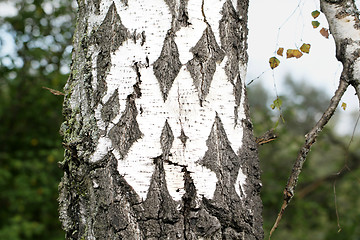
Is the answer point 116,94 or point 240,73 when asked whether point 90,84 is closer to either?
point 116,94

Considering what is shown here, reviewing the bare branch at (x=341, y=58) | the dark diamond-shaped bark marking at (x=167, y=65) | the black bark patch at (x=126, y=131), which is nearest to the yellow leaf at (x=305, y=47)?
the bare branch at (x=341, y=58)

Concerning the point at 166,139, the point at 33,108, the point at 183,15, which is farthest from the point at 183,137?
the point at 33,108

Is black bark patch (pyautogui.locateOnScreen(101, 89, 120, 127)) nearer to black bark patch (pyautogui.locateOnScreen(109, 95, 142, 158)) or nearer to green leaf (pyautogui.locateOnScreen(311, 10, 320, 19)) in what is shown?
black bark patch (pyautogui.locateOnScreen(109, 95, 142, 158))

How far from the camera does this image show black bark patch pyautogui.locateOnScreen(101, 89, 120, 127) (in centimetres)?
91

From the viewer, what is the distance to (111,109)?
919 mm

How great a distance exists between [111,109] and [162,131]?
15 cm

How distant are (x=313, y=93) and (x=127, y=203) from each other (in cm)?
2376

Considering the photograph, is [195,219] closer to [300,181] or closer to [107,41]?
[107,41]

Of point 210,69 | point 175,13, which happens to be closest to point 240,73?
point 210,69

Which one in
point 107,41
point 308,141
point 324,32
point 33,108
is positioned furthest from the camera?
point 33,108

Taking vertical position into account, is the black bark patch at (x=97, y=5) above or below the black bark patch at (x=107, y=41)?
above

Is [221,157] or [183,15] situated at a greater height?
[183,15]

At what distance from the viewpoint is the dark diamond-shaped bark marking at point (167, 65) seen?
0.90 m

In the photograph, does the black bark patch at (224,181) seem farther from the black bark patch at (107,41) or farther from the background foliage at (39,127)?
the background foliage at (39,127)
